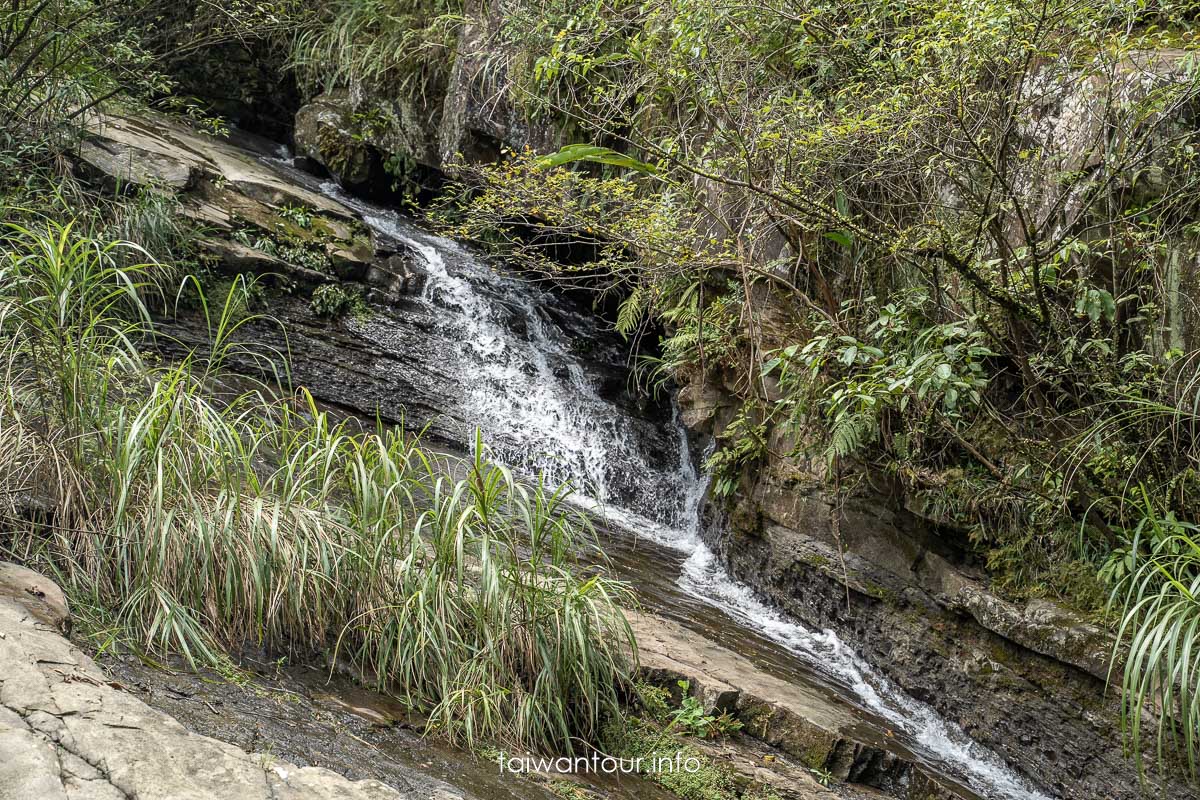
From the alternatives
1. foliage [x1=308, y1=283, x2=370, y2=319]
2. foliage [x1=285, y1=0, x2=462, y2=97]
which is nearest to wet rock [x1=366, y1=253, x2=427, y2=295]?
foliage [x1=308, y1=283, x2=370, y2=319]

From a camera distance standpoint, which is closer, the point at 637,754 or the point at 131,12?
the point at 637,754

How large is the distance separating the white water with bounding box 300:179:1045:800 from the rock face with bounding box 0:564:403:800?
4.10 meters

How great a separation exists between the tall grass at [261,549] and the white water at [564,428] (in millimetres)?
2647

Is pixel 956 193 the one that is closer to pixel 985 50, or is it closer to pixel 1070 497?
pixel 985 50

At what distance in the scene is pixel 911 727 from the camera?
16.1 feet

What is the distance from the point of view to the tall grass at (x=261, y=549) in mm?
3109

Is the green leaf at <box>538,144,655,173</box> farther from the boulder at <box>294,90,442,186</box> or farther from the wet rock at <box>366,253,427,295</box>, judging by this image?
Answer: the boulder at <box>294,90,442,186</box>

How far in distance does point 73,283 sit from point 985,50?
442 centimetres

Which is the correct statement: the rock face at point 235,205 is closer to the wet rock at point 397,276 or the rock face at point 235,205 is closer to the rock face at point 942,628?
the wet rock at point 397,276

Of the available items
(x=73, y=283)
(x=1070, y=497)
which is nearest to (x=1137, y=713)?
(x=1070, y=497)

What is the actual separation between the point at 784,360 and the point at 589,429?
3739mm

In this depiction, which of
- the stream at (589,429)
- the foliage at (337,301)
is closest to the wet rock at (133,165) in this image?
the foliage at (337,301)

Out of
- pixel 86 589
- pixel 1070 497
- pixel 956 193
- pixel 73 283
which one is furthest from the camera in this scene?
pixel 956 193

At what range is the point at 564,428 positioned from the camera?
8.39 metres
